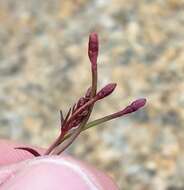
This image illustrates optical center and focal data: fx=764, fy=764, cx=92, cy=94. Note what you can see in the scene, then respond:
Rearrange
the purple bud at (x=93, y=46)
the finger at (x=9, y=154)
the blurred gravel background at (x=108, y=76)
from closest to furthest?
the purple bud at (x=93, y=46), the finger at (x=9, y=154), the blurred gravel background at (x=108, y=76)

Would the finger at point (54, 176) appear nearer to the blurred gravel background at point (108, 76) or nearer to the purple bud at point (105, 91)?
the purple bud at point (105, 91)

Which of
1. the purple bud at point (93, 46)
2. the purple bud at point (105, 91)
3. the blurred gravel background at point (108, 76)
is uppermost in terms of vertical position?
the purple bud at point (93, 46)

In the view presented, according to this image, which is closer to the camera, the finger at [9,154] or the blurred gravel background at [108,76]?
the finger at [9,154]

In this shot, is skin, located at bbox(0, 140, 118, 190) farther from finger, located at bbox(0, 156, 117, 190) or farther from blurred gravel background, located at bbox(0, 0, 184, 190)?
blurred gravel background, located at bbox(0, 0, 184, 190)

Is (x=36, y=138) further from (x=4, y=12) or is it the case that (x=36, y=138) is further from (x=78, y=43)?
(x=4, y=12)

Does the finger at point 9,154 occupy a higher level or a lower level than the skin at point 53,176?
lower

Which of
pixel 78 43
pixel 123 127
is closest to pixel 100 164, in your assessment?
pixel 123 127

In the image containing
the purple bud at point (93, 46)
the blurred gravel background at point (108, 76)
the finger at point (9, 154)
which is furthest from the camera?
the blurred gravel background at point (108, 76)

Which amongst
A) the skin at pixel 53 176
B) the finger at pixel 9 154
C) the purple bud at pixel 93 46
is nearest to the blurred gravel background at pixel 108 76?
the finger at pixel 9 154
